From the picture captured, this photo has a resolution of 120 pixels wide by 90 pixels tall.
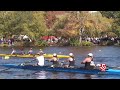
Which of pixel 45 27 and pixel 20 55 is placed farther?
pixel 45 27

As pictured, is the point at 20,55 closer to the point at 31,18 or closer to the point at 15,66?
the point at 15,66

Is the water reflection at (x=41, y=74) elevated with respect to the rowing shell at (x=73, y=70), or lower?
lower

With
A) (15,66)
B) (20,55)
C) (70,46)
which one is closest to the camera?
(15,66)

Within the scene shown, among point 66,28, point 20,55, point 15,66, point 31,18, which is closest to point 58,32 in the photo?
point 66,28

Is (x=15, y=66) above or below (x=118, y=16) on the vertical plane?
below

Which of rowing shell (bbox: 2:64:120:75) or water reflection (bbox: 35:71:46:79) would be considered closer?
rowing shell (bbox: 2:64:120:75)

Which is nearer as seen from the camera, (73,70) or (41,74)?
(73,70)

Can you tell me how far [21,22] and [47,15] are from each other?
2426 millimetres

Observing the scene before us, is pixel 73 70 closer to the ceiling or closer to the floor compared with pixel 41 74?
closer to the ceiling

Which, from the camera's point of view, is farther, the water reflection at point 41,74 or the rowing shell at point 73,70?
the water reflection at point 41,74

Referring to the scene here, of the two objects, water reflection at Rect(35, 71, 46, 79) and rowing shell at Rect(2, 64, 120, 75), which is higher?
rowing shell at Rect(2, 64, 120, 75)

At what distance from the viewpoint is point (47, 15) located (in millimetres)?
29828
